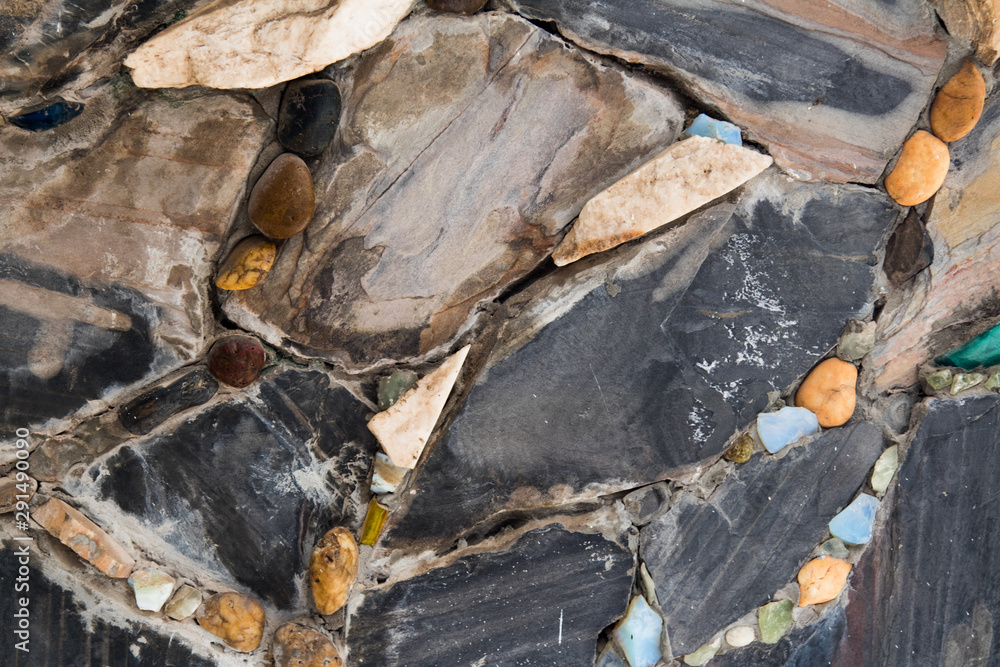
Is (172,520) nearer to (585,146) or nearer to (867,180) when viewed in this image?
(585,146)

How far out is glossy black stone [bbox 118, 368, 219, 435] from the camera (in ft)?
4.45

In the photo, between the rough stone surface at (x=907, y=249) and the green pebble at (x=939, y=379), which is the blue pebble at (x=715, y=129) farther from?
the green pebble at (x=939, y=379)

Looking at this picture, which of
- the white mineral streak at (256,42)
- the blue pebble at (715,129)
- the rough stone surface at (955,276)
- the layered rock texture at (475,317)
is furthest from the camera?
the rough stone surface at (955,276)

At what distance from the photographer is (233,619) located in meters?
1.40

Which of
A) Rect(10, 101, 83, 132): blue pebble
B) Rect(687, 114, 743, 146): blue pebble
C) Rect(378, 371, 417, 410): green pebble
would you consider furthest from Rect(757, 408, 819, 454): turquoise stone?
Rect(10, 101, 83, 132): blue pebble

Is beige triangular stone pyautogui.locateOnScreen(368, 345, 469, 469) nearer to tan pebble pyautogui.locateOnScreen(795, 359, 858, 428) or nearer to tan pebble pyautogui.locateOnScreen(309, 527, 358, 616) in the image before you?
tan pebble pyautogui.locateOnScreen(309, 527, 358, 616)

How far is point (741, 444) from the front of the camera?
4.96 ft

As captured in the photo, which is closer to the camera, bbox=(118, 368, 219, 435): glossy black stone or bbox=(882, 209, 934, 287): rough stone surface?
bbox=(118, 368, 219, 435): glossy black stone

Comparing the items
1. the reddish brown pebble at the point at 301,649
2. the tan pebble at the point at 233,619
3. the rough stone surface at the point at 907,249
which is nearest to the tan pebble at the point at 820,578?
the rough stone surface at the point at 907,249

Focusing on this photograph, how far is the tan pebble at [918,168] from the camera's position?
1.45 metres

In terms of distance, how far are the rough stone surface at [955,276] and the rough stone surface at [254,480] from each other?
119 cm

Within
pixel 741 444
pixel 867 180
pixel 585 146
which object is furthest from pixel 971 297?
Result: pixel 585 146

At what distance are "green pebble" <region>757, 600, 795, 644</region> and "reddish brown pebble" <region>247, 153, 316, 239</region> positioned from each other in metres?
1.33

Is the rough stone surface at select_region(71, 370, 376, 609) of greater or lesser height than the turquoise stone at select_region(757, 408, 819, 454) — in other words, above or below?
above
